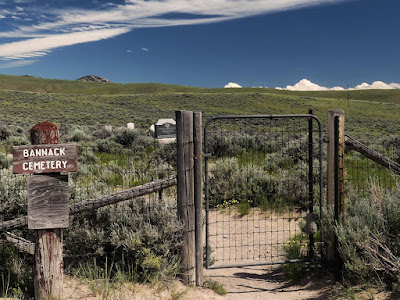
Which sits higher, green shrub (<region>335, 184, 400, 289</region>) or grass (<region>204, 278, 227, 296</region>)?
green shrub (<region>335, 184, 400, 289</region>)

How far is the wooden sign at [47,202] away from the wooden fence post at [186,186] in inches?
53.8

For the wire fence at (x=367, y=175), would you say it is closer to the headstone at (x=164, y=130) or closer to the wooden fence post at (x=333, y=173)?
the wooden fence post at (x=333, y=173)

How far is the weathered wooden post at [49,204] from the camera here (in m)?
4.20

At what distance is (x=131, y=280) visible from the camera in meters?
4.78

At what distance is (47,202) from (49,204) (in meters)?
0.03

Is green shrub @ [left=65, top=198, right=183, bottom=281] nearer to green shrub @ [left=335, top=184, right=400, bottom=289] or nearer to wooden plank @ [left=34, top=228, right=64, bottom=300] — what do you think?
wooden plank @ [left=34, top=228, right=64, bottom=300]

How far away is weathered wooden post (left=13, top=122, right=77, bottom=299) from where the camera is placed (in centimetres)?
420

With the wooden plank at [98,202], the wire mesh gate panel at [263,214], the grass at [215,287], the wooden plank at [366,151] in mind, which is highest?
the wooden plank at [366,151]

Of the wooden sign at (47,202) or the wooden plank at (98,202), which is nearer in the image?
the wooden sign at (47,202)

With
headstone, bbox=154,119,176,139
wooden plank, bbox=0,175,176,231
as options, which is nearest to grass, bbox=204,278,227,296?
wooden plank, bbox=0,175,176,231

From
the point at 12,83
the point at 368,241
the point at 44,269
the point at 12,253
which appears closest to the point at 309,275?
the point at 368,241

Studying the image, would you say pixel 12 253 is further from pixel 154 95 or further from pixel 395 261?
pixel 154 95

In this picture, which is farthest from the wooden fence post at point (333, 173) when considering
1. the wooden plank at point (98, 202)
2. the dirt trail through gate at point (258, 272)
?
the wooden plank at point (98, 202)

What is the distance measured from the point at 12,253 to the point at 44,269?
1065 millimetres
